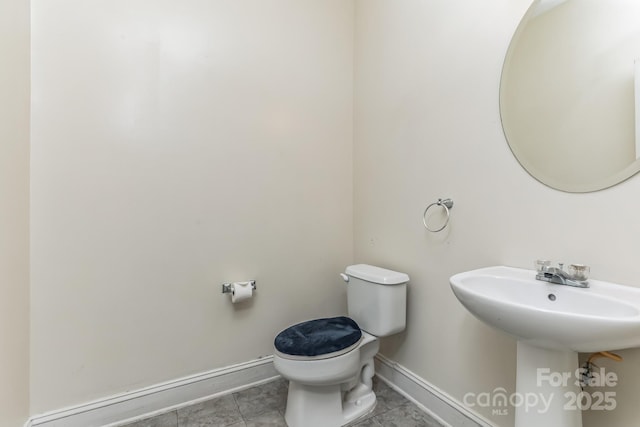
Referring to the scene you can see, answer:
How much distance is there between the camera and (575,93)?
1.00 meters

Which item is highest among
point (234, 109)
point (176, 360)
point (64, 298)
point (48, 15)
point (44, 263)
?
point (48, 15)

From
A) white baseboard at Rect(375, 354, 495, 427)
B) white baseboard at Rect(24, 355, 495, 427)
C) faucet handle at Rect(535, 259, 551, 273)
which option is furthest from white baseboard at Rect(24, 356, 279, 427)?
faucet handle at Rect(535, 259, 551, 273)

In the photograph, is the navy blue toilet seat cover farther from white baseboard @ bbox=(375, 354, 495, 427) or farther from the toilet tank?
white baseboard @ bbox=(375, 354, 495, 427)

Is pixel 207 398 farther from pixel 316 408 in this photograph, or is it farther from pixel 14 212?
pixel 14 212

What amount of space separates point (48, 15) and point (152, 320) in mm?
1445

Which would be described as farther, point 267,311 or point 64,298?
point 267,311

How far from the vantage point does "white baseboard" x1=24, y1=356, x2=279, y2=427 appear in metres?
1.34

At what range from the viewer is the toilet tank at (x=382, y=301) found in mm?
1504

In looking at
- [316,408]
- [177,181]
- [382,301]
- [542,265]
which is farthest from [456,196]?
[177,181]

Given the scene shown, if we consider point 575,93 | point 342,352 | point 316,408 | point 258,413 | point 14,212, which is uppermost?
point 575,93

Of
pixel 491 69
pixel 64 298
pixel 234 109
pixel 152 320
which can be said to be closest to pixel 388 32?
pixel 491 69

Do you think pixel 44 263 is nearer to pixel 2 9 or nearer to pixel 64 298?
pixel 64 298

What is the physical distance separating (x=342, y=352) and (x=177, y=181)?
116 centimetres

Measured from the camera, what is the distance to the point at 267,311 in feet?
5.80
